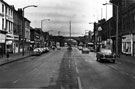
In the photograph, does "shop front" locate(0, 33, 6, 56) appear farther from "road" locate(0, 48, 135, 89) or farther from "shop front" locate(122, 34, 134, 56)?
"shop front" locate(122, 34, 134, 56)

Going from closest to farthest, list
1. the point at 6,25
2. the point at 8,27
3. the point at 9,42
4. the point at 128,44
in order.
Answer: the point at 128,44 < the point at 6,25 < the point at 9,42 < the point at 8,27

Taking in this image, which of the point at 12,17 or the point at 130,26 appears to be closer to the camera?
the point at 130,26

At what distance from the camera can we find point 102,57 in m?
30.2

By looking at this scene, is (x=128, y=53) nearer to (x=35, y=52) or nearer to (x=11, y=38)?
(x=35, y=52)

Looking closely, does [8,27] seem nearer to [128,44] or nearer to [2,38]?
[2,38]

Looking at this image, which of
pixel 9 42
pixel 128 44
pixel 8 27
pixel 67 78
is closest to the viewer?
pixel 67 78

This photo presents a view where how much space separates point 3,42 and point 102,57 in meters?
22.5

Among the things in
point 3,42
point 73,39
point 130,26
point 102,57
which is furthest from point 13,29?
point 73,39

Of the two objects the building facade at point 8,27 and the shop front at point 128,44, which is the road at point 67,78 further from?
the building facade at point 8,27

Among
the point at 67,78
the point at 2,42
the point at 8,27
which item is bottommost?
the point at 67,78

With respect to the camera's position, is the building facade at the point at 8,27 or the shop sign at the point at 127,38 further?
the shop sign at the point at 127,38

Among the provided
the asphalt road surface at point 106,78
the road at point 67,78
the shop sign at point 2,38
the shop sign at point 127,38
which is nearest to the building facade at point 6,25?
the shop sign at point 2,38

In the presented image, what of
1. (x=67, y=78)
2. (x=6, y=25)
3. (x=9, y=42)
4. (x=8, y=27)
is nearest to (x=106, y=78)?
(x=67, y=78)

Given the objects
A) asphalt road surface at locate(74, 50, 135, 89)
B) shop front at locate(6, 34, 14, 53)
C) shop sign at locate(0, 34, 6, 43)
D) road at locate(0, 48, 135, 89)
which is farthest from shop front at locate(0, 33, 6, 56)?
asphalt road surface at locate(74, 50, 135, 89)
